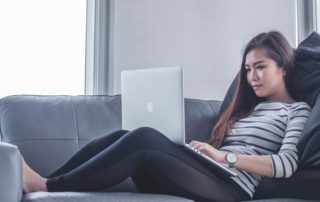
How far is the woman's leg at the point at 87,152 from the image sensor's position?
5.90ft

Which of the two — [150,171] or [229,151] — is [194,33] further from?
[150,171]

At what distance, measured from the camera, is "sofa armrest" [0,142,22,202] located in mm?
1327

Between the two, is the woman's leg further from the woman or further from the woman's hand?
the woman's hand

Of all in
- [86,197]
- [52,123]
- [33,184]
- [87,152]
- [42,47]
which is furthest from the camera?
[42,47]

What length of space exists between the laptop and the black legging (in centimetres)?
4

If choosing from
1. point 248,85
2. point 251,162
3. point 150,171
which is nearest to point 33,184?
point 150,171

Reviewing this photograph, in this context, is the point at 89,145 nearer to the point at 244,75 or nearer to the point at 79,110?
the point at 79,110

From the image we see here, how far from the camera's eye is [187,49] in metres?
2.84

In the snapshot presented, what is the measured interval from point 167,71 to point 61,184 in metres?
0.51

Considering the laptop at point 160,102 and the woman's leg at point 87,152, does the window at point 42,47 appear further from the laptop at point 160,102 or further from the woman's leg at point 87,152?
the laptop at point 160,102

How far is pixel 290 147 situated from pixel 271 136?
15cm

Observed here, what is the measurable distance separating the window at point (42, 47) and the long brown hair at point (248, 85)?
35.9 inches

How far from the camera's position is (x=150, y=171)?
66.9 inches

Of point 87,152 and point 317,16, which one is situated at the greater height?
point 317,16
